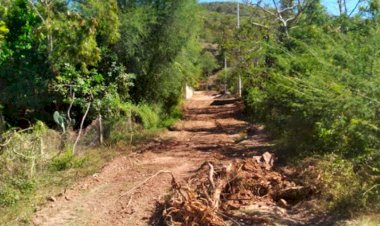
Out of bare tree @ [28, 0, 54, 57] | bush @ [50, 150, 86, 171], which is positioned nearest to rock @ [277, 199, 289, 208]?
bush @ [50, 150, 86, 171]

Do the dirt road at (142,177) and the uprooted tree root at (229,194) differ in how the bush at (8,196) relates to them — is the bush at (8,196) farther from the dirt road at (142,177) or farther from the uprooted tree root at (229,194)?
the uprooted tree root at (229,194)

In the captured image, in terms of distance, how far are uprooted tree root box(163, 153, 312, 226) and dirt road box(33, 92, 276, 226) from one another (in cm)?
61

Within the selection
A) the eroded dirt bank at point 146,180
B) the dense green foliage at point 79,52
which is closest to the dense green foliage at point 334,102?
the eroded dirt bank at point 146,180

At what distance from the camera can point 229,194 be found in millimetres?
8078

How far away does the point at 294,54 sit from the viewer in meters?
12.5

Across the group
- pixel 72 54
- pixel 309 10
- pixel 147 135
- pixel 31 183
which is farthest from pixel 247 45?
pixel 31 183

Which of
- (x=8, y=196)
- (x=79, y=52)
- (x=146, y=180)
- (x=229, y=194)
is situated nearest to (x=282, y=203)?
(x=229, y=194)

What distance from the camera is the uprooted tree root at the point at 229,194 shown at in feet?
22.4

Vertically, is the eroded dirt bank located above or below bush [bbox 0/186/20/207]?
below

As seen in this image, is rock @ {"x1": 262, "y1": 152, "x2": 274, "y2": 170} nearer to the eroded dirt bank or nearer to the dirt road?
the eroded dirt bank

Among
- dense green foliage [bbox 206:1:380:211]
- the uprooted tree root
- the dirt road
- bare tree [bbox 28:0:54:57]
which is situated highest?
bare tree [bbox 28:0:54:57]

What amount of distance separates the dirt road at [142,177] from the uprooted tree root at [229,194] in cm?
61

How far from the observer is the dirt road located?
7.79 meters

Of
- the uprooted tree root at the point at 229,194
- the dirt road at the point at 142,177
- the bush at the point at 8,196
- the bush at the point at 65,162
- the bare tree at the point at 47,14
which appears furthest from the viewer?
the bare tree at the point at 47,14
